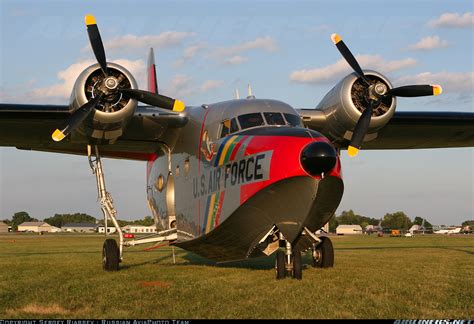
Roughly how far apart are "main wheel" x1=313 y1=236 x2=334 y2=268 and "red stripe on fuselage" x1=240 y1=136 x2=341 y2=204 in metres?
3.46

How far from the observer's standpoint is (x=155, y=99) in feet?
41.4

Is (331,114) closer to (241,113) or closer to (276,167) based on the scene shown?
(241,113)

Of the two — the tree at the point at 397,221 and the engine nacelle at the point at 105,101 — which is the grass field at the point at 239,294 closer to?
the engine nacelle at the point at 105,101

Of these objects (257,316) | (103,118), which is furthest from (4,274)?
(257,316)

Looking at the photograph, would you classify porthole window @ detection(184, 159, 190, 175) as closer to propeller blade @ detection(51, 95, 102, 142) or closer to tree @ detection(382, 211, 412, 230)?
propeller blade @ detection(51, 95, 102, 142)

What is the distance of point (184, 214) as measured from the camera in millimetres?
13664

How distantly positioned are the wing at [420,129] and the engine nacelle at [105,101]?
14.5 feet

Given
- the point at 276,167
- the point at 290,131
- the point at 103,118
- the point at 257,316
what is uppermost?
the point at 103,118

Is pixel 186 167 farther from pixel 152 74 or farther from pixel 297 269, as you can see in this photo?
pixel 152 74

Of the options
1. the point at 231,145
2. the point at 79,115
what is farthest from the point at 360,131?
the point at 79,115

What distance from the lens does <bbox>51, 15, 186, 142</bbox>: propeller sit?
12.2m

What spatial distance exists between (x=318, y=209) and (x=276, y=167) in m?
1.45

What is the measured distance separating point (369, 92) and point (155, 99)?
16.6ft

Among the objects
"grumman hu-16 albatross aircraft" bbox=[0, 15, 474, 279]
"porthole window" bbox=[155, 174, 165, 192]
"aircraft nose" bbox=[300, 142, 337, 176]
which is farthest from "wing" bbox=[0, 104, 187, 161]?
"aircraft nose" bbox=[300, 142, 337, 176]
